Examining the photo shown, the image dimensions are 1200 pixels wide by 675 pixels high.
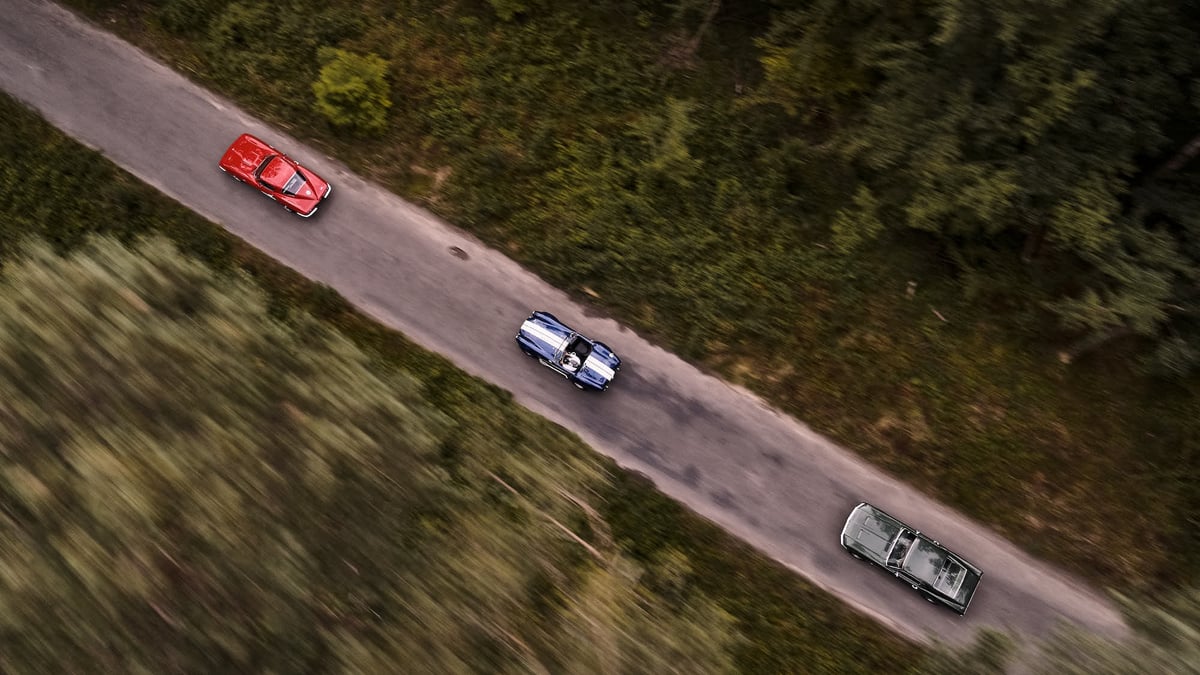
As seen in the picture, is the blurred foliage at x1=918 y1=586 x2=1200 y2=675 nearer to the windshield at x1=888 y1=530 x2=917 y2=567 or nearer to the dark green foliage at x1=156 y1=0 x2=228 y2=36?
the windshield at x1=888 y1=530 x2=917 y2=567

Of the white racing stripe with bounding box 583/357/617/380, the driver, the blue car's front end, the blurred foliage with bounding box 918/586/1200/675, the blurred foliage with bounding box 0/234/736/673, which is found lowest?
the blurred foliage with bounding box 918/586/1200/675

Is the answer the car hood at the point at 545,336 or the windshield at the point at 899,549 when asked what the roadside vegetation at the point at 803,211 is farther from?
the windshield at the point at 899,549

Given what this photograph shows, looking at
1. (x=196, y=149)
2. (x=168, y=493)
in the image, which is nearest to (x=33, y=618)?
(x=168, y=493)

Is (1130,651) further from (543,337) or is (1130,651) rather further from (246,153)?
(246,153)

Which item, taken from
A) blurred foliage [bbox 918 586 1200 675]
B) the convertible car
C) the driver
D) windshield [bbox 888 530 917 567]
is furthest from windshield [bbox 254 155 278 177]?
blurred foliage [bbox 918 586 1200 675]

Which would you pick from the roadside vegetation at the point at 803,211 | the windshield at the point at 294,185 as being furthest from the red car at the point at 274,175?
the roadside vegetation at the point at 803,211

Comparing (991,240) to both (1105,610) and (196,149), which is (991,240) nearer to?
(1105,610)
